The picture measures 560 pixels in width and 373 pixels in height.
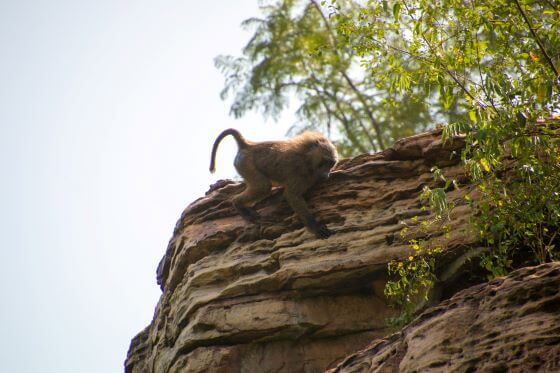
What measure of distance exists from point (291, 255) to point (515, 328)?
382cm

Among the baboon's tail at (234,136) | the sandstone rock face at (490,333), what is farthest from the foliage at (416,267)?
the baboon's tail at (234,136)

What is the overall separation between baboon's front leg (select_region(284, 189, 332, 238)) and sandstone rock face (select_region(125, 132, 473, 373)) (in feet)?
0.34

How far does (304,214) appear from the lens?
8.03m

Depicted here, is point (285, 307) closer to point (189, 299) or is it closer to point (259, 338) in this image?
point (259, 338)

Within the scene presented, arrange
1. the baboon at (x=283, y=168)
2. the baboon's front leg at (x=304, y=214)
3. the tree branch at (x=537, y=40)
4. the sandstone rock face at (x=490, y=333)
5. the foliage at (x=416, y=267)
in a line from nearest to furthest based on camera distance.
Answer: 1. the sandstone rock face at (x=490, y=333)
2. the tree branch at (x=537, y=40)
3. the foliage at (x=416, y=267)
4. the baboon's front leg at (x=304, y=214)
5. the baboon at (x=283, y=168)

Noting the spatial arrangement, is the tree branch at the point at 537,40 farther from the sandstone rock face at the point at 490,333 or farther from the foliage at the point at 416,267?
the sandstone rock face at the point at 490,333

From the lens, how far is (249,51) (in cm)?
1471

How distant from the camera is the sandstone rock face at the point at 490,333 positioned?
3.94m

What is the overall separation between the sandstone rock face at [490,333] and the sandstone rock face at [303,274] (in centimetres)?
226

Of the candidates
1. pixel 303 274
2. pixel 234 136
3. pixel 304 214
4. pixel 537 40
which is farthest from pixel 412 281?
pixel 234 136

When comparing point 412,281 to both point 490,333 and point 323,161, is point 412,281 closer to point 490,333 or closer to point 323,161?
point 323,161

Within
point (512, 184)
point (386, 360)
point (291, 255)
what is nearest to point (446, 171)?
point (512, 184)

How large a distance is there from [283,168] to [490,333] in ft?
15.4

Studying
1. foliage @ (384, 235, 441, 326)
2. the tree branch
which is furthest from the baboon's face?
the tree branch
